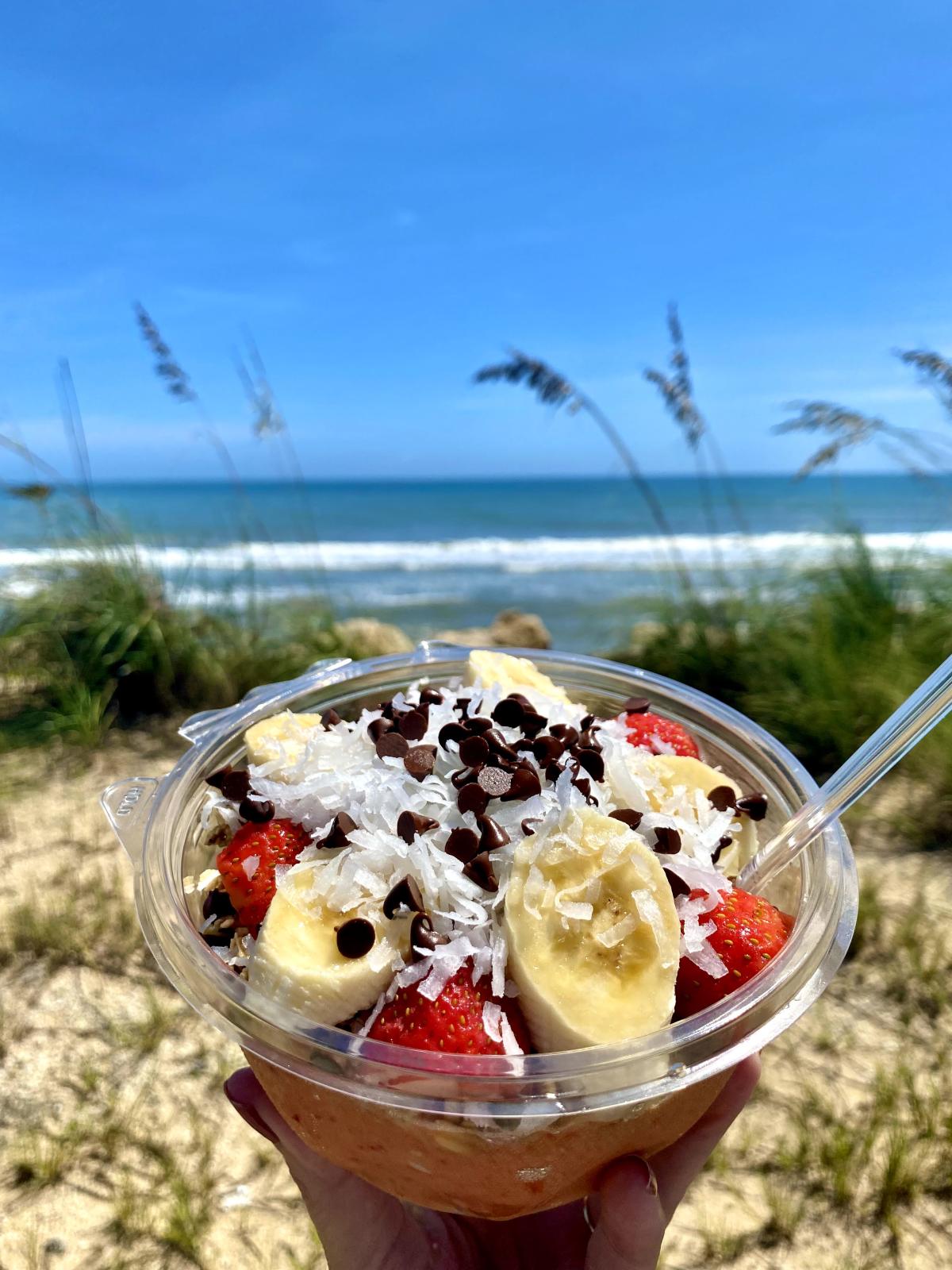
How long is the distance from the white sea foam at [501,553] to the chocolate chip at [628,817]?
14.3ft

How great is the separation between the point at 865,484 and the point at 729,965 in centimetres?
4939

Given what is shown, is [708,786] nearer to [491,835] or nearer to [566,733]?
[566,733]

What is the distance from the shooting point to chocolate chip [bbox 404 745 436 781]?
138 cm

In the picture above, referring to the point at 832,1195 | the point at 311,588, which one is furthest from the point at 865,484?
the point at 832,1195

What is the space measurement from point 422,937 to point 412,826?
0.57ft

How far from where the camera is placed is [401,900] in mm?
1186

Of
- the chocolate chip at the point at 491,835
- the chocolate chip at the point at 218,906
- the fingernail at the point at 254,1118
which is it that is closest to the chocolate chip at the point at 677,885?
the chocolate chip at the point at 491,835

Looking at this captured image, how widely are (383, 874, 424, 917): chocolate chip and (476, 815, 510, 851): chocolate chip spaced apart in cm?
12

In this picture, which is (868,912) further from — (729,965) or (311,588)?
(311,588)

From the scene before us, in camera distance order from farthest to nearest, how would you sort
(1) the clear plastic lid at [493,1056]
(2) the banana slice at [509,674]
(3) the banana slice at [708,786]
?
(2) the banana slice at [509,674] → (3) the banana slice at [708,786] → (1) the clear plastic lid at [493,1056]

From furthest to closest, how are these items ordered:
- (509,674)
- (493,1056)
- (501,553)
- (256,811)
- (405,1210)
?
(501,553), (509,674), (405,1210), (256,811), (493,1056)

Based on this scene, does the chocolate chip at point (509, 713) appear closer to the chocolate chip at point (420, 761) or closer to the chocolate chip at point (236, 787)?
the chocolate chip at point (420, 761)

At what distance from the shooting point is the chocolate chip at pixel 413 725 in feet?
4.88

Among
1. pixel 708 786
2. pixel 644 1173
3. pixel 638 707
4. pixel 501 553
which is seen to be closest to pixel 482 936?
pixel 644 1173
